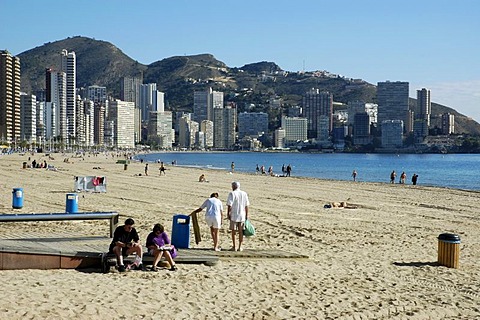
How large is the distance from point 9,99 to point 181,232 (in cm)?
15708

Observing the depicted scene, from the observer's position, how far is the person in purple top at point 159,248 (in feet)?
33.4

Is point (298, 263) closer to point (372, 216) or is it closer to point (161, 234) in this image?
point (161, 234)

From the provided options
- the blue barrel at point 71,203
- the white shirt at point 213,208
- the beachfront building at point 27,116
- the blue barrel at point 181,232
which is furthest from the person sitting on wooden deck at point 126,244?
the beachfront building at point 27,116

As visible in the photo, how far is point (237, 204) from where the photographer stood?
11609mm

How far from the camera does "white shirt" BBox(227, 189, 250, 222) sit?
456 inches

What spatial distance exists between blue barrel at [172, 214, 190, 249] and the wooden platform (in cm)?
24

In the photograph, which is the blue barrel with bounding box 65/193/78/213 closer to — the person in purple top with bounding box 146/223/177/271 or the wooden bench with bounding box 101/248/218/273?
the wooden bench with bounding box 101/248/218/273

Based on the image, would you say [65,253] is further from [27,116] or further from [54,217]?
[27,116]

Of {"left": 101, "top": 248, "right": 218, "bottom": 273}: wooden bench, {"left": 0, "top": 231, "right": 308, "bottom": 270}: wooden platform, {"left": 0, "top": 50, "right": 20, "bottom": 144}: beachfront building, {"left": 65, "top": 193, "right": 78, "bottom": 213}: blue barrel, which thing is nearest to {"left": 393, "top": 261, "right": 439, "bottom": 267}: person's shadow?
{"left": 0, "top": 231, "right": 308, "bottom": 270}: wooden platform

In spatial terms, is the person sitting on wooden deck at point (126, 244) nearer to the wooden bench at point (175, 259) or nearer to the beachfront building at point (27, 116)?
the wooden bench at point (175, 259)

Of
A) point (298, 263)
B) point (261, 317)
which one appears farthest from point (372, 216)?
point (261, 317)

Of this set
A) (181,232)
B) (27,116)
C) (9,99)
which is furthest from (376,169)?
(27,116)

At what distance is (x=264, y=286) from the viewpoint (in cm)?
940

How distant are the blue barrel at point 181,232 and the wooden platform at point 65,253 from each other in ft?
0.79
